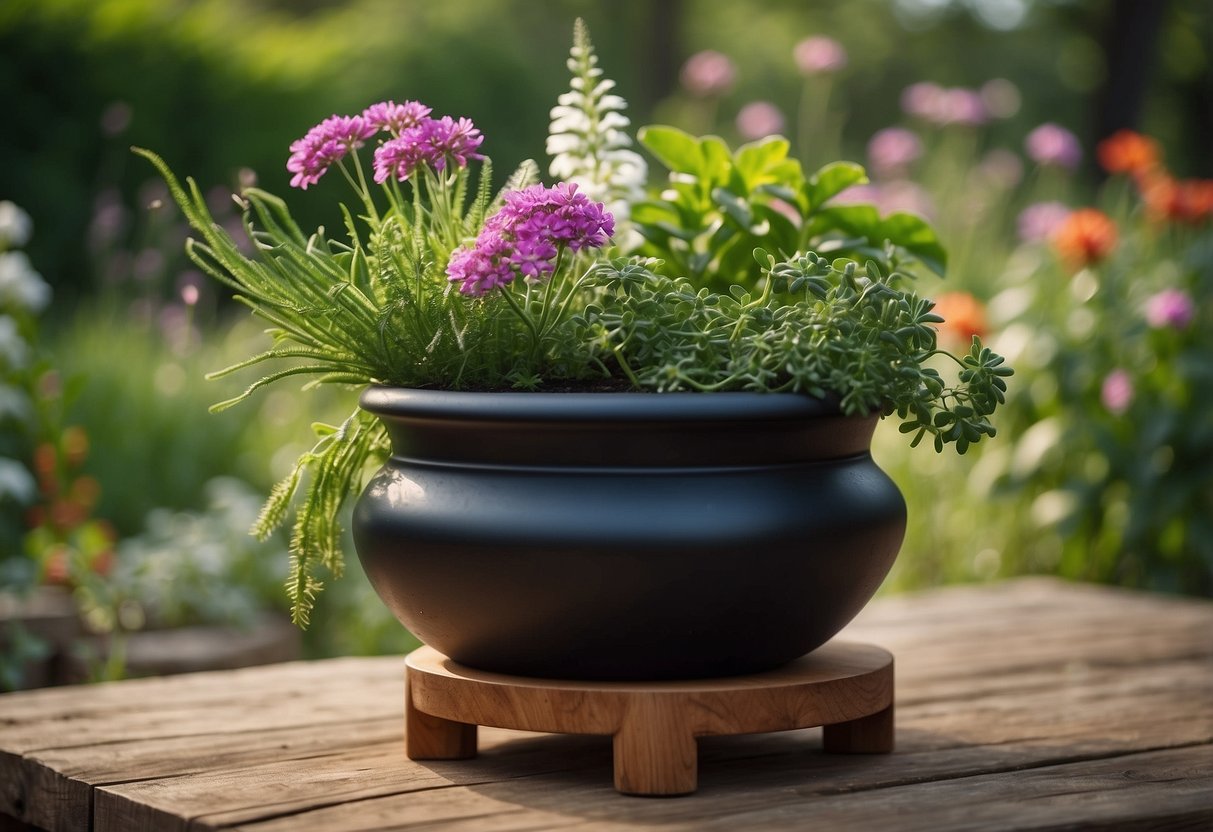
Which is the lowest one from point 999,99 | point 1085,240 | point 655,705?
point 655,705

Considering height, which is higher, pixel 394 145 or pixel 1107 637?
pixel 394 145

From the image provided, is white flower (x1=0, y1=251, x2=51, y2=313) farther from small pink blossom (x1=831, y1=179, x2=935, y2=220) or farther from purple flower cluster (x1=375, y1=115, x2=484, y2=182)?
small pink blossom (x1=831, y1=179, x2=935, y2=220)

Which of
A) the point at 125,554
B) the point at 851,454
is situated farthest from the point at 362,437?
the point at 125,554

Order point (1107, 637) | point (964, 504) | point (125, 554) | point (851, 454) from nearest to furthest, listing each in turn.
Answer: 1. point (851, 454)
2. point (1107, 637)
3. point (125, 554)
4. point (964, 504)

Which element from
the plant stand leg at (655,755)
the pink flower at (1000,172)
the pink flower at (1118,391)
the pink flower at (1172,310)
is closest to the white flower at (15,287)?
the plant stand leg at (655,755)

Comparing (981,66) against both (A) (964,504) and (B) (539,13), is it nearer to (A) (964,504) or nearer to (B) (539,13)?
(B) (539,13)

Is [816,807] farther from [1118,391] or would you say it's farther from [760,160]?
[1118,391]

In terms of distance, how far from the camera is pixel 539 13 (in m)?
19.4

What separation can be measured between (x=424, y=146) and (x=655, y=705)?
2.17ft

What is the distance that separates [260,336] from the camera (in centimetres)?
507

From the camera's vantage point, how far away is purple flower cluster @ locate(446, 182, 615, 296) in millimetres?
1423

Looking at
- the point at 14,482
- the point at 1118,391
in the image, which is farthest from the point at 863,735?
the point at 1118,391

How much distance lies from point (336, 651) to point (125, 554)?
61 cm

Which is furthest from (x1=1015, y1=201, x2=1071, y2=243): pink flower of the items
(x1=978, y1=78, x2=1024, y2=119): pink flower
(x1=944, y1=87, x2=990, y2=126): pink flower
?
(x1=978, y1=78, x2=1024, y2=119): pink flower
